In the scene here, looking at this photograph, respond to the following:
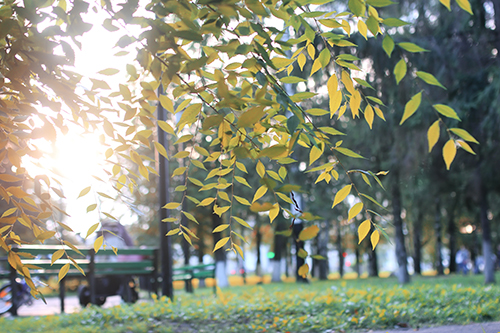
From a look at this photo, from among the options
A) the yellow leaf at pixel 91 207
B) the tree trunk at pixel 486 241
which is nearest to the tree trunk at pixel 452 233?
the tree trunk at pixel 486 241

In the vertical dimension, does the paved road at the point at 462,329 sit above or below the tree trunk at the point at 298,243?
below

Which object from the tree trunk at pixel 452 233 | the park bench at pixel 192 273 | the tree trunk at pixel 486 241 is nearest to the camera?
the park bench at pixel 192 273

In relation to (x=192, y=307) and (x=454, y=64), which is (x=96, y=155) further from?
(x=454, y=64)

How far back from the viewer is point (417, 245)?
25.0 m

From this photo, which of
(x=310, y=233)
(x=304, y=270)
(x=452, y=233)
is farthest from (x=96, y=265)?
(x=452, y=233)

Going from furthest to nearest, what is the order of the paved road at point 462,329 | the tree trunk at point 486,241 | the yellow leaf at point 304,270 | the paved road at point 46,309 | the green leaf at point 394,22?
the tree trunk at point 486,241
the paved road at point 46,309
the paved road at point 462,329
the yellow leaf at point 304,270
the green leaf at point 394,22

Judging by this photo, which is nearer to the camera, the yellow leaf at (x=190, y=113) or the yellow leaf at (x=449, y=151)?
the yellow leaf at (x=449, y=151)

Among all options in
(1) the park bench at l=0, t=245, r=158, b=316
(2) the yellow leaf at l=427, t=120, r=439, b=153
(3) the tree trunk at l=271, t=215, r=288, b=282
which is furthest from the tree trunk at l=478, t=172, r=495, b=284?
(2) the yellow leaf at l=427, t=120, r=439, b=153

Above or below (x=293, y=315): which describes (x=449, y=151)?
above

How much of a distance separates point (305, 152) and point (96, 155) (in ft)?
32.9

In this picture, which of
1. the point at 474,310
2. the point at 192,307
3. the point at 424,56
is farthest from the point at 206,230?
the point at 474,310

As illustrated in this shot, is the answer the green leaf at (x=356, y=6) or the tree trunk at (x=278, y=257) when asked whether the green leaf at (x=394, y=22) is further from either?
the tree trunk at (x=278, y=257)

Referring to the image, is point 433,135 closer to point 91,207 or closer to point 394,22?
point 394,22

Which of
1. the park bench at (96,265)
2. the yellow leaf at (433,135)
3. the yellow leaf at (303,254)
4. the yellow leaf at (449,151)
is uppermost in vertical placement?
the yellow leaf at (433,135)
